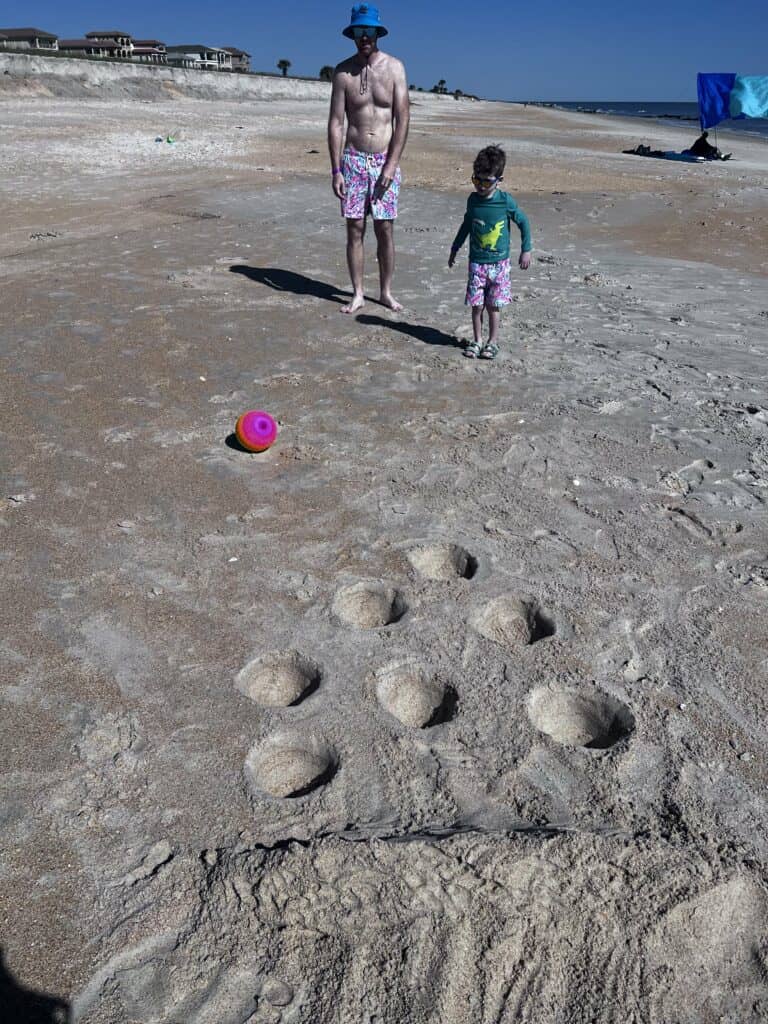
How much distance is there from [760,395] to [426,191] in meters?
9.39

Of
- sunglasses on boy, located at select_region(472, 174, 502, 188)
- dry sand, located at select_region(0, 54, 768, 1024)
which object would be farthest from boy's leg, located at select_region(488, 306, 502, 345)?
sunglasses on boy, located at select_region(472, 174, 502, 188)

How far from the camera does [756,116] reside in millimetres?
20812

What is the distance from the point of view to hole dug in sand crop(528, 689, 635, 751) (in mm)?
2461

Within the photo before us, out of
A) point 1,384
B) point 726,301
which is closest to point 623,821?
point 1,384

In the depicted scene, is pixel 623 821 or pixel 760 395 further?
pixel 760 395

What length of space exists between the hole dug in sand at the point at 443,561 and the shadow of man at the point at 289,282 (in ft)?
13.0

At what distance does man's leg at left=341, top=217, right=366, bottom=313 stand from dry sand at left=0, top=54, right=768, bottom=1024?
260mm

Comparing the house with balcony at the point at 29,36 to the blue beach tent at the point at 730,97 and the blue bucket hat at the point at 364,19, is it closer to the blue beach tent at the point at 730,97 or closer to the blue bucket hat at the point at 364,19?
the blue beach tent at the point at 730,97

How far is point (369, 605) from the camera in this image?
3.03 m

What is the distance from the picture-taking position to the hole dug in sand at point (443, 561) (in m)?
3.20

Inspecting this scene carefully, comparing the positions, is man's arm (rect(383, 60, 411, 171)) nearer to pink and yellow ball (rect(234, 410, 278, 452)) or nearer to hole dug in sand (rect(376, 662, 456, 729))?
pink and yellow ball (rect(234, 410, 278, 452))

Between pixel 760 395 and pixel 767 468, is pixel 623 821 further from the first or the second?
pixel 760 395

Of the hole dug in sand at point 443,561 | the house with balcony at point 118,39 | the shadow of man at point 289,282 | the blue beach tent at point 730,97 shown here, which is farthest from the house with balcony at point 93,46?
the hole dug in sand at point 443,561

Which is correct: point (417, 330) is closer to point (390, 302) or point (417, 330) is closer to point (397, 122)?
point (390, 302)
